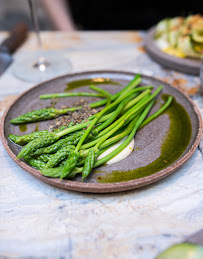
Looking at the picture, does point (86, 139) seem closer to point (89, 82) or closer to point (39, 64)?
point (89, 82)

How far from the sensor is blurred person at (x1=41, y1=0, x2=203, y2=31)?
3.25 meters

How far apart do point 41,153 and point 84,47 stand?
126 cm

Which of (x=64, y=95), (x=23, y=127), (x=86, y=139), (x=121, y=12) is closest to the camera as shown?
(x=86, y=139)

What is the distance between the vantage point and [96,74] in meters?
1.53

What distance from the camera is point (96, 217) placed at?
2.88 ft

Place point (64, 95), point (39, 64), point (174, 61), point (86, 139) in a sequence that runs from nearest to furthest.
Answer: point (86, 139), point (64, 95), point (174, 61), point (39, 64)

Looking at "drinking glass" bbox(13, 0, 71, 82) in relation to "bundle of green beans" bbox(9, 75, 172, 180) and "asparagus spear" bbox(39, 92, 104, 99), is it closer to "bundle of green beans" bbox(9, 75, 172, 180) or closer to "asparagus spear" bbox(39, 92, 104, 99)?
"asparagus spear" bbox(39, 92, 104, 99)

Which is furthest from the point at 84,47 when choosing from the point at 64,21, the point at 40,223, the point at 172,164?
the point at 64,21

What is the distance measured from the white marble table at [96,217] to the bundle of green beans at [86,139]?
108mm

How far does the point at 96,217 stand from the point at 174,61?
1.16 meters

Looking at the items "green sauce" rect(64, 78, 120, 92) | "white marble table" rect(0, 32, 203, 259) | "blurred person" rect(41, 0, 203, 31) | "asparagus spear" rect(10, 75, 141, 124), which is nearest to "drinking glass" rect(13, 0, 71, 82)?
"green sauce" rect(64, 78, 120, 92)

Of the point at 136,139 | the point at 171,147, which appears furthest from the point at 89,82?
the point at 171,147

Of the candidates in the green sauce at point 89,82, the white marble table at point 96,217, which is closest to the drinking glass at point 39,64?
the green sauce at point 89,82

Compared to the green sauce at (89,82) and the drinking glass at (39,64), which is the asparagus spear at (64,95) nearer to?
the green sauce at (89,82)
